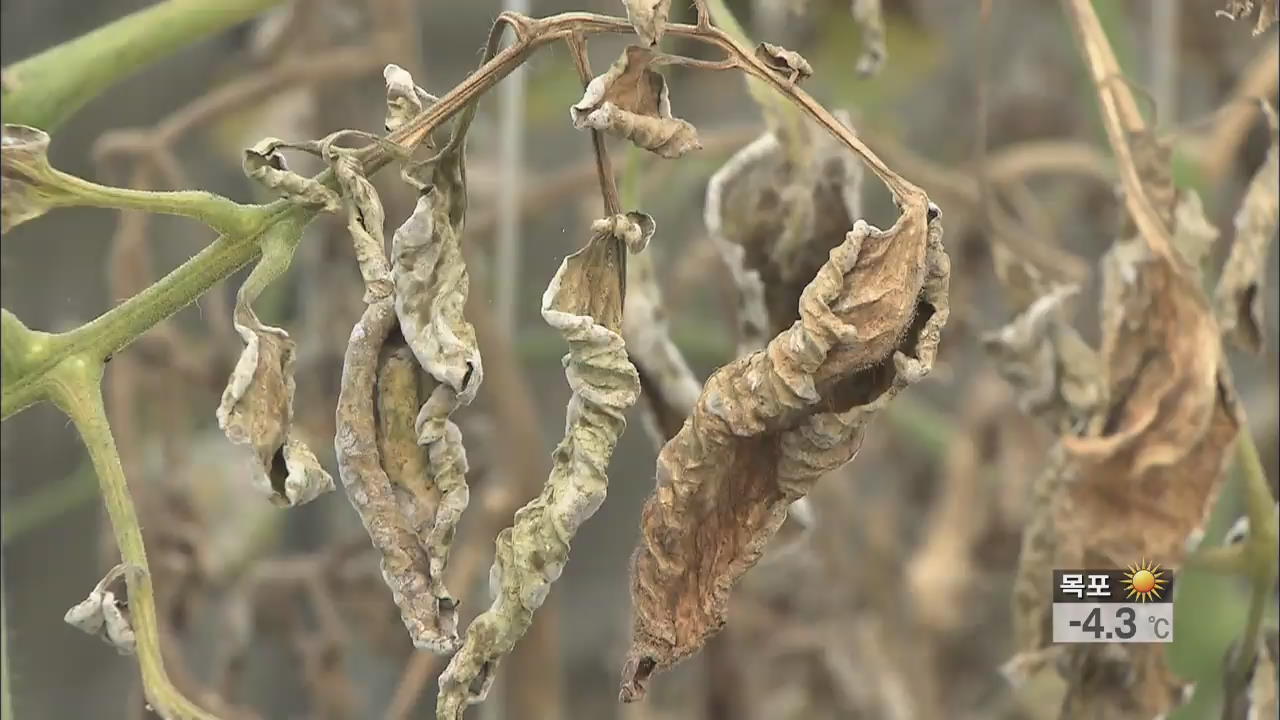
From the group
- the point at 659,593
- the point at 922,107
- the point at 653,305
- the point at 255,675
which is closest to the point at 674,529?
the point at 659,593

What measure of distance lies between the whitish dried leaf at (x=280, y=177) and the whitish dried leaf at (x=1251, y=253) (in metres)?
0.44

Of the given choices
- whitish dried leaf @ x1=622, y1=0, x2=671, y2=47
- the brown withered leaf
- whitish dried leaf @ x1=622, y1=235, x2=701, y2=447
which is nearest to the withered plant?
whitish dried leaf @ x1=622, y1=0, x2=671, y2=47

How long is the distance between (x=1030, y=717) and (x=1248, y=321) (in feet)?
1.23

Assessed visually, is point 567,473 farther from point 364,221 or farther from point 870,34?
point 870,34

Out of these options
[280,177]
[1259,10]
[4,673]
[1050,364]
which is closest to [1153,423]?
[1050,364]

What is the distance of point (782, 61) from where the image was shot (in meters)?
0.48

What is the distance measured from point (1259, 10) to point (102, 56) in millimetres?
473

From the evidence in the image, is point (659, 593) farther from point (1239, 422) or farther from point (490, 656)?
point (1239, 422)

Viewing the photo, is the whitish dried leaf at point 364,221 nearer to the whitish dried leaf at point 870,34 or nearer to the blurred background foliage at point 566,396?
the blurred background foliage at point 566,396

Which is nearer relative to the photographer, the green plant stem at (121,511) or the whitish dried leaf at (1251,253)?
the green plant stem at (121,511)

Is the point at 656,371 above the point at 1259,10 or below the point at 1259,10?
below

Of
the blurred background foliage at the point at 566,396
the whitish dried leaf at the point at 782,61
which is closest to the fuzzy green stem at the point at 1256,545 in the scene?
the blurred background foliage at the point at 566,396

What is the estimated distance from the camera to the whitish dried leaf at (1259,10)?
0.52 m
